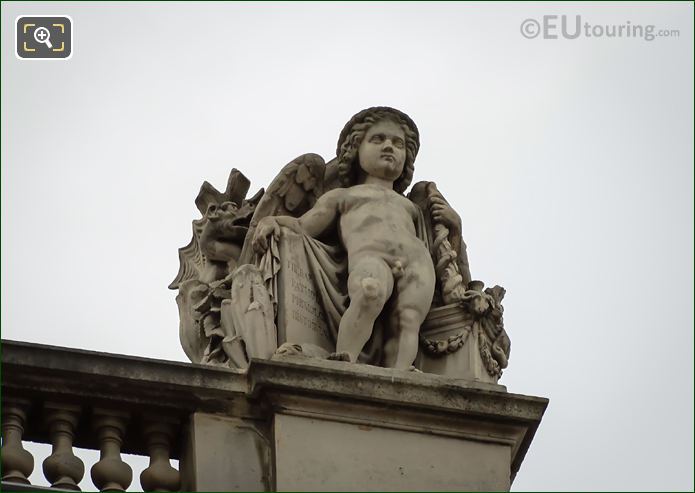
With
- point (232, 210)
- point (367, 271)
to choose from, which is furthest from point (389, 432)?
point (232, 210)

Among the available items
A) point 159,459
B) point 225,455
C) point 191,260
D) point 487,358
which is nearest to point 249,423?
point 225,455

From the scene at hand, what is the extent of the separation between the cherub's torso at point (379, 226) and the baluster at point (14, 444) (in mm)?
3253

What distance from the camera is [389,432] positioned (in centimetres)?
1720

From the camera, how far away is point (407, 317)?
18.3 metres

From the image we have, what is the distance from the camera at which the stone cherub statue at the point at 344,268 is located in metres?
18.1

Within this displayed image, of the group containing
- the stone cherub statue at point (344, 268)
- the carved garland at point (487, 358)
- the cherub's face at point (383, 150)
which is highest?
the cherub's face at point (383, 150)

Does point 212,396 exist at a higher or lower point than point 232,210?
lower

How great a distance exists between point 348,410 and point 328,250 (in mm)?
2111

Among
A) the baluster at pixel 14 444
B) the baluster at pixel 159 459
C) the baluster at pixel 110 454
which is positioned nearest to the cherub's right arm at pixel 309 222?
the baluster at pixel 159 459

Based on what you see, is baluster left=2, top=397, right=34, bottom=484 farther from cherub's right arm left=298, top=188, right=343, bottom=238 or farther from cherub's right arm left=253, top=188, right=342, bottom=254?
cherub's right arm left=298, top=188, right=343, bottom=238

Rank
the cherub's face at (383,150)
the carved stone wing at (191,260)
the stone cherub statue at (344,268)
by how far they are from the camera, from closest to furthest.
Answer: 1. the stone cherub statue at (344,268)
2. the cherub's face at (383,150)
3. the carved stone wing at (191,260)

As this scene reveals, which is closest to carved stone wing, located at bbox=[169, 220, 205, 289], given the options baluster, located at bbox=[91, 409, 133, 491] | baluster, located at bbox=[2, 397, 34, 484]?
baluster, located at bbox=[91, 409, 133, 491]

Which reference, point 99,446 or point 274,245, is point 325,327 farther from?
point 99,446

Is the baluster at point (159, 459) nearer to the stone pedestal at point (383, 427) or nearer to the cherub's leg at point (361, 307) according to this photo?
the stone pedestal at point (383, 427)
